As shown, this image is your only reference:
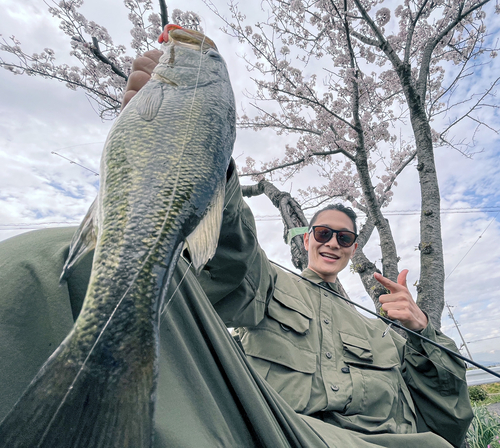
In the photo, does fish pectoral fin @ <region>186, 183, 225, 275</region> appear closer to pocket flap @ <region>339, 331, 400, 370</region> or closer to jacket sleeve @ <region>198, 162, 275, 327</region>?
jacket sleeve @ <region>198, 162, 275, 327</region>

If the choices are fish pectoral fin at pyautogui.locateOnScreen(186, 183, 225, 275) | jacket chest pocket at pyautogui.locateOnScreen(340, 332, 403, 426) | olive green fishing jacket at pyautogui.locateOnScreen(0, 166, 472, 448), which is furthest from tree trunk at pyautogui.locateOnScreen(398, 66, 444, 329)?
fish pectoral fin at pyautogui.locateOnScreen(186, 183, 225, 275)

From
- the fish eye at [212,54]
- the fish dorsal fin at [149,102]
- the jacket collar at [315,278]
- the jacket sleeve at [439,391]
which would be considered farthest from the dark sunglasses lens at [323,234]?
the fish dorsal fin at [149,102]

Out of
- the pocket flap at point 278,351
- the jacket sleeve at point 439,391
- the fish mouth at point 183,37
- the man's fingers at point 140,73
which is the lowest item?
the jacket sleeve at point 439,391

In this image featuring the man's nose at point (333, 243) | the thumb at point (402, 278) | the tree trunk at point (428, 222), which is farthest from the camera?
the tree trunk at point (428, 222)

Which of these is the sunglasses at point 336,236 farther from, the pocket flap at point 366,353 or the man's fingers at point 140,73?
the man's fingers at point 140,73

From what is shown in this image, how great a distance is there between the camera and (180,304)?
1085 millimetres

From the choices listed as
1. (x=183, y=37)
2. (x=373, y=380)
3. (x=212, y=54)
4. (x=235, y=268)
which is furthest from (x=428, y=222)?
(x=183, y=37)

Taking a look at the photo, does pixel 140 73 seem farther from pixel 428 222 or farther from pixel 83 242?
pixel 428 222

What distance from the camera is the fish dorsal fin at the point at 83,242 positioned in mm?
850

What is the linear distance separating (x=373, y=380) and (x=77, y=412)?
2.22 m

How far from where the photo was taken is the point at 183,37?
1717 millimetres

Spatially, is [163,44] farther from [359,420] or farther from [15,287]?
[359,420]

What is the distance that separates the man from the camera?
0.82m

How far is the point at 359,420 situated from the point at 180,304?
1.69m
